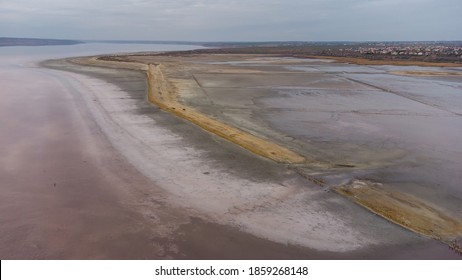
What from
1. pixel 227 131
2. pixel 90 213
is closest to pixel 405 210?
pixel 90 213

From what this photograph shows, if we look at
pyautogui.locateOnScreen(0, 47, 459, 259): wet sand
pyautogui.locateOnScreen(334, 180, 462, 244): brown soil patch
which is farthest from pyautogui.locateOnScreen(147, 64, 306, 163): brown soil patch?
pyautogui.locateOnScreen(334, 180, 462, 244): brown soil patch

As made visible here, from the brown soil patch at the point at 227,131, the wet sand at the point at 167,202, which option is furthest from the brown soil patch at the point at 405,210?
the brown soil patch at the point at 227,131

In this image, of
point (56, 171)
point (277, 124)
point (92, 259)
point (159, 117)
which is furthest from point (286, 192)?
point (159, 117)

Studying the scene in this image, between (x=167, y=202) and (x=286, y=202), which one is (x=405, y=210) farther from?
(x=167, y=202)

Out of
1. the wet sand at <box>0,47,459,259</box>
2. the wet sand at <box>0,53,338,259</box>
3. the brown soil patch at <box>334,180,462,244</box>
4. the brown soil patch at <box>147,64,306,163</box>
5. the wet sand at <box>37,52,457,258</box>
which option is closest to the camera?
the wet sand at <box>0,53,338,259</box>

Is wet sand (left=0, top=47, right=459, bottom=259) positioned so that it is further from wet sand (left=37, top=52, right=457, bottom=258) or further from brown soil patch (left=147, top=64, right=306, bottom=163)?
brown soil patch (left=147, top=64, right=306, bottom=163)

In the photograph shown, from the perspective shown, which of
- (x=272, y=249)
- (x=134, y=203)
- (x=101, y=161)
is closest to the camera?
(x=272, y=249)
